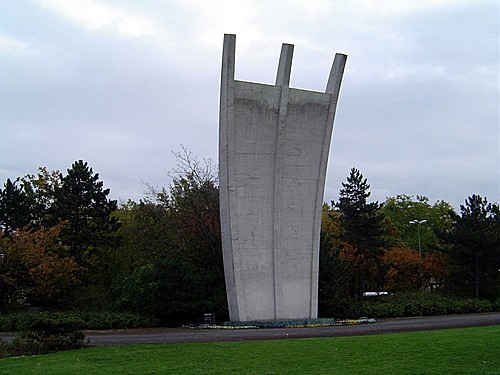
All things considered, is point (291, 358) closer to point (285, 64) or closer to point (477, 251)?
point (285, 64)

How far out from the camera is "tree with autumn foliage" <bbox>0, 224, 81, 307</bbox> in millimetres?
24992

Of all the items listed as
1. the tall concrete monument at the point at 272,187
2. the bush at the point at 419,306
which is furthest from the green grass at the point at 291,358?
the bush at the point at 419,306

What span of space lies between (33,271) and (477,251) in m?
23.2

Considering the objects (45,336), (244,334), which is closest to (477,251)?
(244,334)

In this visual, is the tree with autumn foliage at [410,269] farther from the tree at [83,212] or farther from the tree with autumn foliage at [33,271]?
the tree with autumn foliage at [33,271]

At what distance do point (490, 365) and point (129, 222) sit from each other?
1138 inches

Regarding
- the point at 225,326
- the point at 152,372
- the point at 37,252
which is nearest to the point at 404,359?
the point at 152,372

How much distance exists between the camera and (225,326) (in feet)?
63.8

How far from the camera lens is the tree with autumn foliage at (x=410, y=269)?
37.6 metres

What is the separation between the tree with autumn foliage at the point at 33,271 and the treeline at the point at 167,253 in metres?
0.05

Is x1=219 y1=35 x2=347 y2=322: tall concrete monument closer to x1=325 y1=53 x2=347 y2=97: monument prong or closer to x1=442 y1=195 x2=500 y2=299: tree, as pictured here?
x1=325 y1=53 x2=347 y2=97: monument prong

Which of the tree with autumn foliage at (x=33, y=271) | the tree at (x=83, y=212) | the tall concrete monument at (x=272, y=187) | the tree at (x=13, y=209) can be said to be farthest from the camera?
the tree at (x=13, y=209)

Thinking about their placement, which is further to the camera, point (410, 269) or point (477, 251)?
point (410, 269)

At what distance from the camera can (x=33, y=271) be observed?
24766 mm
